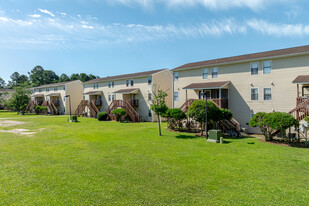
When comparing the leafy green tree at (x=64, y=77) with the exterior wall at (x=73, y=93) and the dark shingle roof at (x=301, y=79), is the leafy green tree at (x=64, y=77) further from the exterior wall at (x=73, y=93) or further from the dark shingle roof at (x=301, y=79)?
the dark shingle roof at (x=301, y=79)

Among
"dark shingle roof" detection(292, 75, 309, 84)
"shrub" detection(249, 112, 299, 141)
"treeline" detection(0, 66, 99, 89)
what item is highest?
"treeline" detection(0, 66, 99, 89)

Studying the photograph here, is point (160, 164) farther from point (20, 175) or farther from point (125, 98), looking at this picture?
point (125, 98)

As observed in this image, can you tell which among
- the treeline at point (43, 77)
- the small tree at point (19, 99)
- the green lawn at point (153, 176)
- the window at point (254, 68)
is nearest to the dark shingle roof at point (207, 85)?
the window at point (254, 68)

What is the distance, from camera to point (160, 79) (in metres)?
31.2

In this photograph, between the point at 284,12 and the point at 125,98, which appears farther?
the point at 125,98

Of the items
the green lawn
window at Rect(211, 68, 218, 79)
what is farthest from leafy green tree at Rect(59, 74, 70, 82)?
the green lawn

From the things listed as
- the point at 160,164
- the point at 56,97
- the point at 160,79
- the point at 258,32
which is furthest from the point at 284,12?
the point at 56,97

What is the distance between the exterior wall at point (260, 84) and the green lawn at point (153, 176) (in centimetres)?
677

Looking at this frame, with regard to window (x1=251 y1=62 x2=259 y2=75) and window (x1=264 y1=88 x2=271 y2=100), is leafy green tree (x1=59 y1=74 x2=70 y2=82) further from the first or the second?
window (x1=264 y1=88 x2=271 y2=100)

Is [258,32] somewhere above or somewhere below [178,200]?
above

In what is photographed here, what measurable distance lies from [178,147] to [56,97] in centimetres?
4385

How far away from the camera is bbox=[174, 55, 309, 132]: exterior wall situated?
664 inches

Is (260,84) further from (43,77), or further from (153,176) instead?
(43,77)

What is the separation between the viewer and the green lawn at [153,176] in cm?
592
